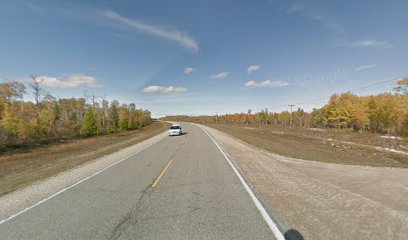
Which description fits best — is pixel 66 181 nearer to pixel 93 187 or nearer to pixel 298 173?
pixel 93 187

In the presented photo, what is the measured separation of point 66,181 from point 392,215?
9.60 meters

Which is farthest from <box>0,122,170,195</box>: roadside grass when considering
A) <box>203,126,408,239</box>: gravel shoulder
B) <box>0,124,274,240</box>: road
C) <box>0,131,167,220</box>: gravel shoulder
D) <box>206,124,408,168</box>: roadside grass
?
<box>206,124,408,168</box>: roadside grass

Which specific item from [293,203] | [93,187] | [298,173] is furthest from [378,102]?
[93,187]

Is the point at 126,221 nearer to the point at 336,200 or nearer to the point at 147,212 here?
the point at 147,212

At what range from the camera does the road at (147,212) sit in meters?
3.45

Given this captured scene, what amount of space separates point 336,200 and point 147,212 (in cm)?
465

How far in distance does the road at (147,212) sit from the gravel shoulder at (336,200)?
79 centimetres

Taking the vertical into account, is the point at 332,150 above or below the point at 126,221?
below

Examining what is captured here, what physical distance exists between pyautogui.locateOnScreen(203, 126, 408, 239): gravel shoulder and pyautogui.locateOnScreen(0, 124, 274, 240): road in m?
0.79

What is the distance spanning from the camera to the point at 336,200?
4.71 m

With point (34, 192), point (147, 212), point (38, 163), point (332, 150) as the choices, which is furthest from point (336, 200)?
point (332, 150)

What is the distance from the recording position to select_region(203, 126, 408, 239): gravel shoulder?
342 cm

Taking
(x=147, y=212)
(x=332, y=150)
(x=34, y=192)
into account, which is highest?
(x=147, y=212)

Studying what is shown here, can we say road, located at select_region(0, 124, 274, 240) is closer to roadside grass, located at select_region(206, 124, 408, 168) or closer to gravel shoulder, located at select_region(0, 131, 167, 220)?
gravel shoulder, located at select_region(0, 131, 167, 220)
